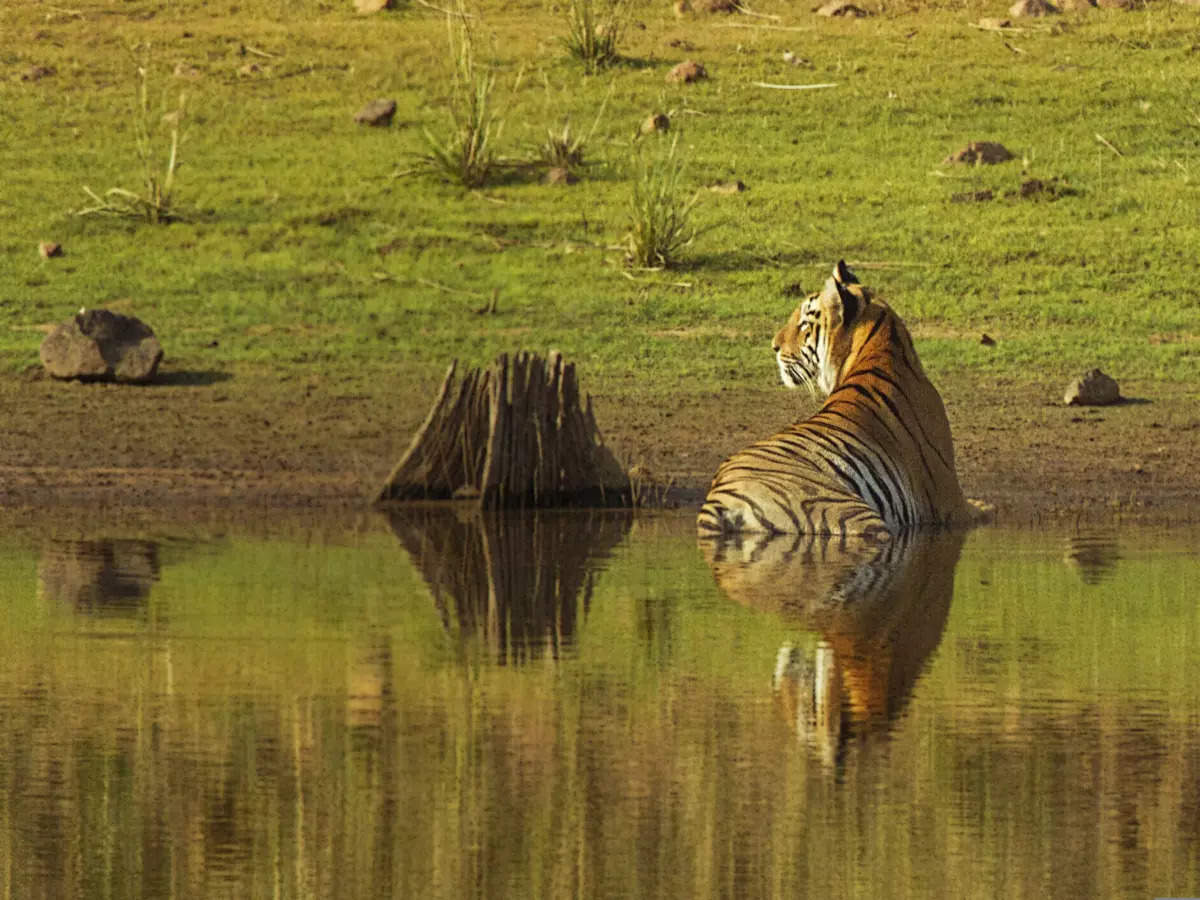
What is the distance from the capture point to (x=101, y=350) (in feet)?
51.8

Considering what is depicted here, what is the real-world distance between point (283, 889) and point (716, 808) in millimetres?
1078

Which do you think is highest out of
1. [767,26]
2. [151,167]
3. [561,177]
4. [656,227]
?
[767,26]

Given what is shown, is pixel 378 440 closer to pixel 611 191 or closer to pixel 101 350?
pixel 101 350

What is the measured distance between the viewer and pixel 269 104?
2280 centimetres

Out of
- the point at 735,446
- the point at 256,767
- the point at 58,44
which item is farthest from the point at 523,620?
the point at 58,44

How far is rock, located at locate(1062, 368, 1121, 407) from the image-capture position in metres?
15.3

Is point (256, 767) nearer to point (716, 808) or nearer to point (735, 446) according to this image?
point (716, 808)

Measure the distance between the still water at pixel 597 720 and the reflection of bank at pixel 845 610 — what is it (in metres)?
0.02

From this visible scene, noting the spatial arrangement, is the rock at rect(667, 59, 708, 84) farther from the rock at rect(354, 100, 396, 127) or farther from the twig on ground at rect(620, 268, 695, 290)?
the twig on ground at rect(620, 268, 695, 290)

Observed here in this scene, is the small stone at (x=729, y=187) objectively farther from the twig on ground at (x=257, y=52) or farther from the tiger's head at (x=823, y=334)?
the tiger's head at (x=823, y=334)

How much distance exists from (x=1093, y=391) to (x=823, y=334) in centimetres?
370

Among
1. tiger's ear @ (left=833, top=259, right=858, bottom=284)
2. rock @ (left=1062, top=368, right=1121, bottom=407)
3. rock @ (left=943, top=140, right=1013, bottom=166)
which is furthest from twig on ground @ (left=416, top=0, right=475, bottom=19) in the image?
tiger's ear @ (left=833, top=259, right=858, bottom=284)

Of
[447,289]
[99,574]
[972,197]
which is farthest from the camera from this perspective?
[972,197]

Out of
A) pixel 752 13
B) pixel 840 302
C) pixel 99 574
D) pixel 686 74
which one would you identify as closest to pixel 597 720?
pixel 99 574
